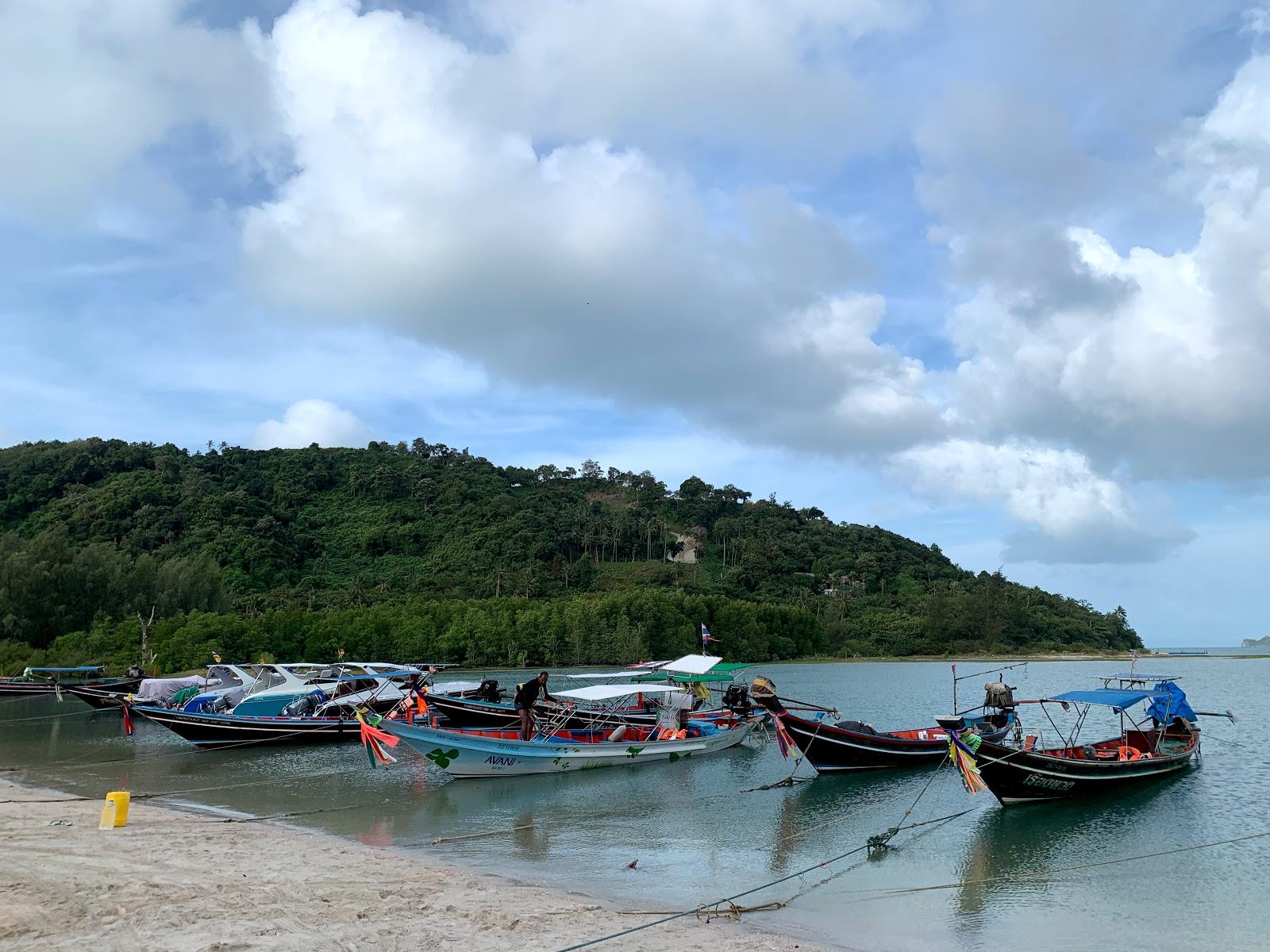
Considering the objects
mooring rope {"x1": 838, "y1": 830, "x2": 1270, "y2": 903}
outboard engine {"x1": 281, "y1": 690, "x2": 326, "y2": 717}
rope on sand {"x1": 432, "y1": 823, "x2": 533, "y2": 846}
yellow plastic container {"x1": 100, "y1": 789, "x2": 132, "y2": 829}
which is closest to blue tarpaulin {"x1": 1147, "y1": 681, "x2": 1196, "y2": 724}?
mooring rope {"x1": 838, "y1": 830, "x2": 1270, "y2": 903}

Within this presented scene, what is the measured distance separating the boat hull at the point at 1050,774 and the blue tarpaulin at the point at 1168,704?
141 inches

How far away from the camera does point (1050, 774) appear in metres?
19.9

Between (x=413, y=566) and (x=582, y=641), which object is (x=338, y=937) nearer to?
(x=582, y=641)

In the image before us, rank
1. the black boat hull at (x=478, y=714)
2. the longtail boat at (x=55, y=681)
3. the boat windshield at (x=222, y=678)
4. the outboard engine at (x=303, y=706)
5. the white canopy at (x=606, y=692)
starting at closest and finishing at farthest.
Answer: the white canopy at (x=606, y=692), the black boat hull at (x=478, y=714), the outboard engine at (x=303, y=706), the boat windshield at (x=222, y=678), the longtail boat at (x=55, y=681)

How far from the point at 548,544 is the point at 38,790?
88.5m

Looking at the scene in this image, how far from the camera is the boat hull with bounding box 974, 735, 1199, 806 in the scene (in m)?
19.1

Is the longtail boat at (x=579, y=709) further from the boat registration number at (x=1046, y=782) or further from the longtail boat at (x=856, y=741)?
the boat registration number at (x=1046, y=782)

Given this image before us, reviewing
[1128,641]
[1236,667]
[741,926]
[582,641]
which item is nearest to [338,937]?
[741,926]

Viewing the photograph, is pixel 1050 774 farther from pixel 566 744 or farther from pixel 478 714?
pixel 478 714

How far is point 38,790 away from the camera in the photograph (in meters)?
20.9

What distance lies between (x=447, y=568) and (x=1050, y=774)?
3425 inches

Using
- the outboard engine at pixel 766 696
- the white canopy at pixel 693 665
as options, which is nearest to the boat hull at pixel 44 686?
the white canopy at pixel 693 665

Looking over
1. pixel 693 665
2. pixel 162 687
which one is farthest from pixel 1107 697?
pixel 162 687

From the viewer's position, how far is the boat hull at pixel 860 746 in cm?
2388
